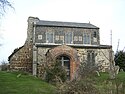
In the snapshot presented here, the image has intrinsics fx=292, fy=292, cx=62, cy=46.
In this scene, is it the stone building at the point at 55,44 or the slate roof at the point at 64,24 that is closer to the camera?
the stone building at the point at 55,44

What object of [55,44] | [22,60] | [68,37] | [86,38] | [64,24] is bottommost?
[22,60]

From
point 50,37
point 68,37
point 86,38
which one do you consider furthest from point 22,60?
point 86,38

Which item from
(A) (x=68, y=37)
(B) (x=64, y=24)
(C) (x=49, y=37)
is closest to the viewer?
(C) (x=49, y=37)

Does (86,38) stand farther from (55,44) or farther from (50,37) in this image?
(50,37)

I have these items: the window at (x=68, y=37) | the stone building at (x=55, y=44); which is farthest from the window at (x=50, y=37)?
the window at (x=68, y=37)

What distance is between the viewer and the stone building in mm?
40688

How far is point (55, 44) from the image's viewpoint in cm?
4297

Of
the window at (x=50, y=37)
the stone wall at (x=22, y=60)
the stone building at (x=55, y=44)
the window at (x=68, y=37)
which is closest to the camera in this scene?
the stone building at (x=55, y=44)

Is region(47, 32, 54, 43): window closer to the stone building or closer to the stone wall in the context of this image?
the stone building

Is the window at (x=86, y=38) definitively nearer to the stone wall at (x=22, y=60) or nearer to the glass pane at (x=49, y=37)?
the glass pane at (x=49, y=37)

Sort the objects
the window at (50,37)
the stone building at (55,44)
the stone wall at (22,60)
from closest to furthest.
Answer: the stone building at (55,44) < the stone wall at (22,60) < the window at (50,37)

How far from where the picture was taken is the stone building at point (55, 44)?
4069 centimetres

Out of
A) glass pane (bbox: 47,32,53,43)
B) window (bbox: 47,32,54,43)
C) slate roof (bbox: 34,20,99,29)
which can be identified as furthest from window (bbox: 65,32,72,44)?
glass pane (bbox: 47,32,53,43)

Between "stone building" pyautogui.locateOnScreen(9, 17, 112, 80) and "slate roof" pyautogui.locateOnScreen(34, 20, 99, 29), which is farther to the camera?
"slate roof" pyautogui.locateOnScreen(34, 20, 99, 29)
